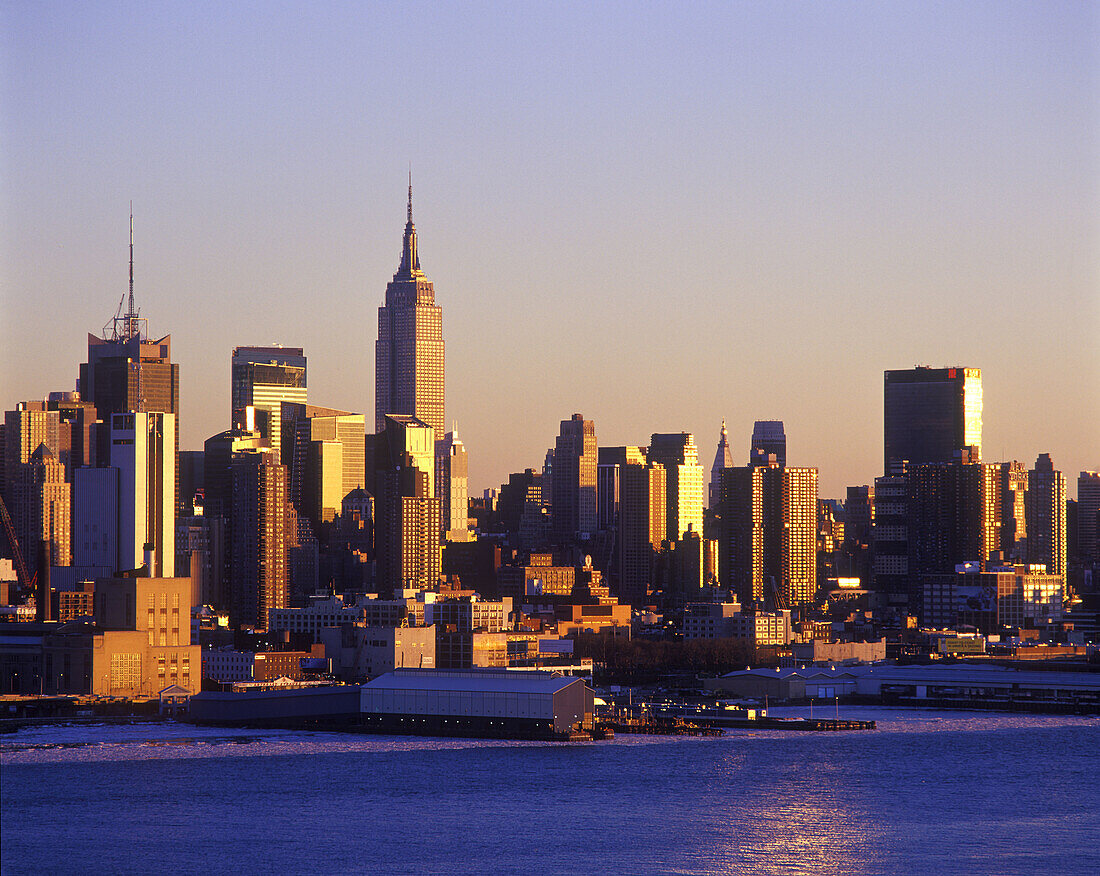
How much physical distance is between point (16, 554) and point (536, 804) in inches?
2845

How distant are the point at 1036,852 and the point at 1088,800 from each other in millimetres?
7521

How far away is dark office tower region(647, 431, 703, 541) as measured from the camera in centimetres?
15650

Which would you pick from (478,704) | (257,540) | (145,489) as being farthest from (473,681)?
(257,540)

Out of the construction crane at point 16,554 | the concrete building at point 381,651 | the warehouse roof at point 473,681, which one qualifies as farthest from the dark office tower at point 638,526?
the warehouse roof at point 473,681

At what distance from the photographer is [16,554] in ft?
353

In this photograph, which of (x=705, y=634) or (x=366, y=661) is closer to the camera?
(x=366, y=661)

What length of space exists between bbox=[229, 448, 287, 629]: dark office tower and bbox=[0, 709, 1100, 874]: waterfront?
5826 centimetres

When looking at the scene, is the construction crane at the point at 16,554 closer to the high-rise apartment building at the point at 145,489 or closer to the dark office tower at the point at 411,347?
the high-rise apartment building at the point at 145,489

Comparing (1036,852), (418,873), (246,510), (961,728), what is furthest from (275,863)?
(246,510)

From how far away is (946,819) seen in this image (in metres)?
39.0

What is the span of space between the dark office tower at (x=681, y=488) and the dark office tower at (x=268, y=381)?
27016mm

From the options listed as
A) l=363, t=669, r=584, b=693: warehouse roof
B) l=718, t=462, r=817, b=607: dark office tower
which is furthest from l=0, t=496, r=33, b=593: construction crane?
l=363, t=669, r=584, b=693: warehouse roof

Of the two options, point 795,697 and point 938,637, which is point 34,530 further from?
point 795,697

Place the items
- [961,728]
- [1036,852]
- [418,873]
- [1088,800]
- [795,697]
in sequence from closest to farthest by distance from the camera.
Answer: [418,873], [1036,852], [1088,800], [961,728], [795,697]
